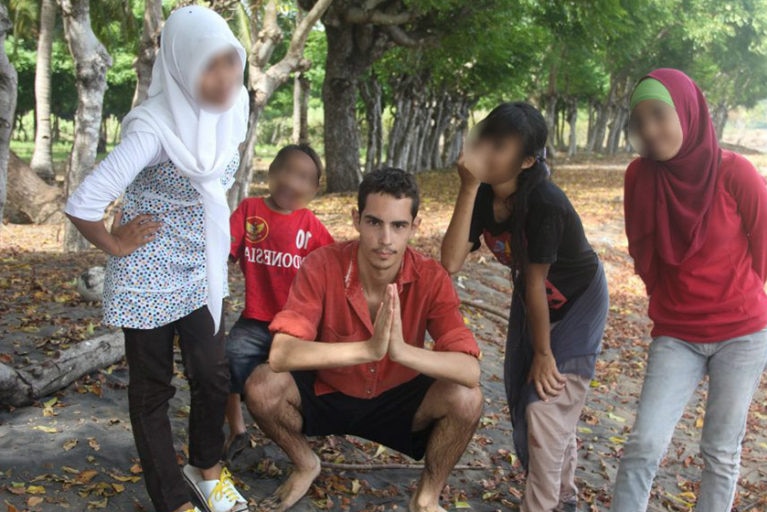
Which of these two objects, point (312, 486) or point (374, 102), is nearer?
point (312, 486)

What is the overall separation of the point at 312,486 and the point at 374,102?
19.1 meters

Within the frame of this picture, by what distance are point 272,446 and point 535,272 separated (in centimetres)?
188

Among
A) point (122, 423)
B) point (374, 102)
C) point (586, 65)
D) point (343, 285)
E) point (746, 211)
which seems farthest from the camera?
point (586, 65)

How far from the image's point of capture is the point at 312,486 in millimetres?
3846

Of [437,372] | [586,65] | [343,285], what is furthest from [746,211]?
[586,65]

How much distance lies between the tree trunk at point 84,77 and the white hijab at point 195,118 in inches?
284

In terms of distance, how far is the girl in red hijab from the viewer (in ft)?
10.4

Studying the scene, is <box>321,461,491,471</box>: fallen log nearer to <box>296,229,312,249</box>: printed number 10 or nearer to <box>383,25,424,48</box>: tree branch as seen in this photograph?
<box>296,229,312,249</box>: printed number 10

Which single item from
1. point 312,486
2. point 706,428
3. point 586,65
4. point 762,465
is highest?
point 586,65

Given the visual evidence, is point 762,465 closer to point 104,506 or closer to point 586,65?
point 104,506

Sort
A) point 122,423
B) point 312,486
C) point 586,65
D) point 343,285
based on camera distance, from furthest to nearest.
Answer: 1. point 586,65
2. point 122,423
3. point 312,486
4. point 343,285

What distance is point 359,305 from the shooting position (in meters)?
3.48

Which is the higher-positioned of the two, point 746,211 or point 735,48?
point 735,48

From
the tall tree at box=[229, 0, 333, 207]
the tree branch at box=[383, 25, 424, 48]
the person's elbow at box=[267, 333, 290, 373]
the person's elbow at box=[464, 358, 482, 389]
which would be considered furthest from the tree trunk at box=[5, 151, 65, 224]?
the person's elbow at box=[464, 358, 482, 389]
